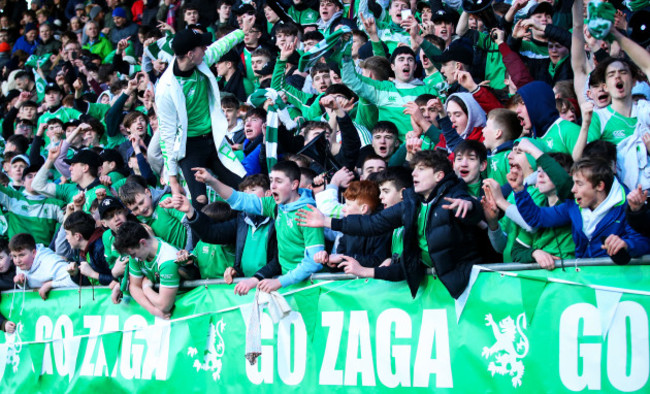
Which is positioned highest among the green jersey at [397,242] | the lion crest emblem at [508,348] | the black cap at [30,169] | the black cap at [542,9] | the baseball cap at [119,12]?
the baseball cap at [119,12]

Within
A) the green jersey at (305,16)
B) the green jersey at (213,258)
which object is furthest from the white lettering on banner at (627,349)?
the green jersey at (305,16)

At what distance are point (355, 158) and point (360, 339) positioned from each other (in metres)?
2.59

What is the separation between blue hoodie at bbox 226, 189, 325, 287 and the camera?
7.09 meters

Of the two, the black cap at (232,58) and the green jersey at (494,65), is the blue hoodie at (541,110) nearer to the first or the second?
the green jersey at (494,65)

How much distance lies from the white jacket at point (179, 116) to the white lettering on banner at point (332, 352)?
242 centimetres

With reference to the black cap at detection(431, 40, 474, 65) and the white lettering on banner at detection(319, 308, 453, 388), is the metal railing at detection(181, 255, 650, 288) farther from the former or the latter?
the black cap at detection(431, 40, 474, 65)

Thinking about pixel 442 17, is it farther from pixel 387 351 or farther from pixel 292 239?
pixel 387 351

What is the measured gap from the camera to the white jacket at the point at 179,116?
8.37 m

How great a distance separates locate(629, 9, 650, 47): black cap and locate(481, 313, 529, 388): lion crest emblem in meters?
2.55

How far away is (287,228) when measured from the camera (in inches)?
292

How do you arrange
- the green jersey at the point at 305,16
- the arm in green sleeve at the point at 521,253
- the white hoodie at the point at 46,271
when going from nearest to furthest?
the arm in green sleeve at the point at 521,253
the white hoodie at the point at 46,271
the green jersey at the point at 305,16

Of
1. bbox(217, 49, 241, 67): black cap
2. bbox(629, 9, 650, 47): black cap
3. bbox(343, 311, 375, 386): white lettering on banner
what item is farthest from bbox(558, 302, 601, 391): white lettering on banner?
bbox(217, 49, 241, 67): black cap

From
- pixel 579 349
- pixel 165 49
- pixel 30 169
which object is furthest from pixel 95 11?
pixel 579 349

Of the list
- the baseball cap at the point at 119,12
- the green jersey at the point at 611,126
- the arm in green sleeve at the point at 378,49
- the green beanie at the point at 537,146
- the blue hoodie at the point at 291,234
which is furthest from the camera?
the baseball cap at the point at 119,12
